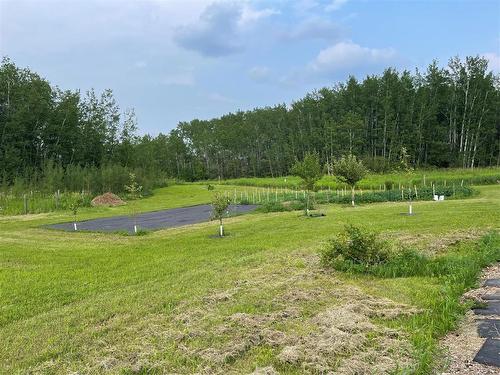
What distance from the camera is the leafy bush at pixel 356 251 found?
9023 millimetres

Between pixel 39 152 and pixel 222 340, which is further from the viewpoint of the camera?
pixel 39 152

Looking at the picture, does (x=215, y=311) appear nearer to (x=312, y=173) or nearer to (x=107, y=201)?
(x=312, y=173)

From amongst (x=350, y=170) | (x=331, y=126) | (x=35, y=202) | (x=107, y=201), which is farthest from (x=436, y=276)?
(x=331, y=126)

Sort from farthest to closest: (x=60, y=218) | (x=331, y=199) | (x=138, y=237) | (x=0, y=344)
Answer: (x=331, y=199)
(x=60, y=218)
(x=138, y=237)
(x=0, y=344)

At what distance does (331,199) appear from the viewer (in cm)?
2988

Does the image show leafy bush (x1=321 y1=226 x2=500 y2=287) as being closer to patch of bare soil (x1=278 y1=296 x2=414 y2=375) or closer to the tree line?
patch of bare soil (x1=278 y1=296 x2=414 y2=375)

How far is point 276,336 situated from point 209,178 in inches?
3484

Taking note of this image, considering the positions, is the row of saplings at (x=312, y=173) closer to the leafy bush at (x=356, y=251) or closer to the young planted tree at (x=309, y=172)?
the young planted tree at (x=309, y=172)

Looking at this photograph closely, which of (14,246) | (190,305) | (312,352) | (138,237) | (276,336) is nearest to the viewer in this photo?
(312,352)

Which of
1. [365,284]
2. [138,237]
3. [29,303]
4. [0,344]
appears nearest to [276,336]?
[365,284]

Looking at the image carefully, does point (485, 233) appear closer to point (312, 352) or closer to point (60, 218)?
point (312, 352)

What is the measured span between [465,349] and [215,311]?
3278mm

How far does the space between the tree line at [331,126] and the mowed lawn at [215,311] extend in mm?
33053

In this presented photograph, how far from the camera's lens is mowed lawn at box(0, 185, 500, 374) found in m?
4.67
